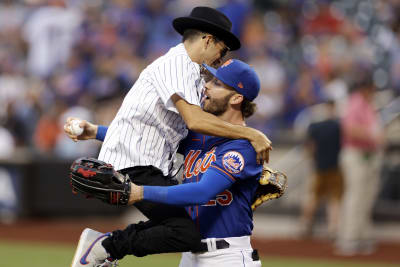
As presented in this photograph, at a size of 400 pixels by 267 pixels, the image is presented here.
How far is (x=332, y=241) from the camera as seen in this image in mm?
12047

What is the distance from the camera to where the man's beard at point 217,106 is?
4500 mm

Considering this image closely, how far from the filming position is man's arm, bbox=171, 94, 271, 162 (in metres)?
4.27

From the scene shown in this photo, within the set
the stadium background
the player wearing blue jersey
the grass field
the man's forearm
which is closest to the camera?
the man's forearm

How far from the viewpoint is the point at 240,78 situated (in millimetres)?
4422

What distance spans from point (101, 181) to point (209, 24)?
1.34 meters

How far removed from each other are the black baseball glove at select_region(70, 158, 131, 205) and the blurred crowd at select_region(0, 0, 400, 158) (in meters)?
8.06

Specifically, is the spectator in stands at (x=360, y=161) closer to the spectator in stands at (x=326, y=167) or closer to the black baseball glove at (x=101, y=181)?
the spectator in stands at (x=326, y=167)

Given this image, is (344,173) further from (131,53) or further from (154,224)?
(154,224)

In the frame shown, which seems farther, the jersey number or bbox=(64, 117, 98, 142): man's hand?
bbox=(64, 117, 98, 142): man's hand

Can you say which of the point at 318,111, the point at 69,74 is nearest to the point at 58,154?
the point at 69,74

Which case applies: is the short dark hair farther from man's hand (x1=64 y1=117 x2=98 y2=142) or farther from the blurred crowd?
the blurred crowd

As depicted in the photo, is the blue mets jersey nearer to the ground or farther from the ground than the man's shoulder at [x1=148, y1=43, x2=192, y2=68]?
nearer to the ground

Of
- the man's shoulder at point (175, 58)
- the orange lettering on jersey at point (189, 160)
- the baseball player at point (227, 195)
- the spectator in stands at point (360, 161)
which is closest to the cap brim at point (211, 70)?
the baseball player at point (227, 195)

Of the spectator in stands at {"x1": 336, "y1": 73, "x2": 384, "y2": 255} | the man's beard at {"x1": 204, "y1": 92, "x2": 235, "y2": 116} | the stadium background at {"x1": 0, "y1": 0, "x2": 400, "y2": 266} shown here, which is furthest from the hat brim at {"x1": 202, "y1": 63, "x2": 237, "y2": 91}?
the spectator in stands at {"x1": 336, "y1": 73, "x2": 384, "y2": 255}
